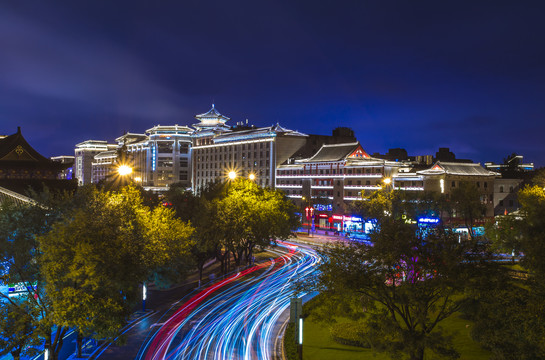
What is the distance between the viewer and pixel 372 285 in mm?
17938

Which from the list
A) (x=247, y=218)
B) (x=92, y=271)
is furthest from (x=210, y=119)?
(x=92, y=271)

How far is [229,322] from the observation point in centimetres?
2841

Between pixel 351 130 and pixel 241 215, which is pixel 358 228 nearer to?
pixel 241 215

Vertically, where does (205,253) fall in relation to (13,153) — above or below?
below

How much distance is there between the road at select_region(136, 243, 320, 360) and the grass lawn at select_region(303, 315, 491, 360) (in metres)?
1.94

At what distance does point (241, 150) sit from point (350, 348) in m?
89.0

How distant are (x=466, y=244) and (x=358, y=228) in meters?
57.1

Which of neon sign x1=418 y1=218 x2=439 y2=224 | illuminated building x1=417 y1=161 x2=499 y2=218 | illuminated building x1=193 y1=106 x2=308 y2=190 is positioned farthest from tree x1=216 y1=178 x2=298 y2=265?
illuminated building x1=193 y1=106 x2=308 y2=190

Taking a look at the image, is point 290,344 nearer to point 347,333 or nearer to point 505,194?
point 347,333

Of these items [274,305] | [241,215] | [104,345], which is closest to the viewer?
[104,345]

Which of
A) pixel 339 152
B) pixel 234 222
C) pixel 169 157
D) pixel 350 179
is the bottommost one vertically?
pixel 234 222

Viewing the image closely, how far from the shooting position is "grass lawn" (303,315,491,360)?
22203 millimetres

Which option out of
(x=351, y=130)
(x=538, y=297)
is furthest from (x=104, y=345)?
(x=351, y=130)

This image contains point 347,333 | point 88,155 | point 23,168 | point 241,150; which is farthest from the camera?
point 88,155
